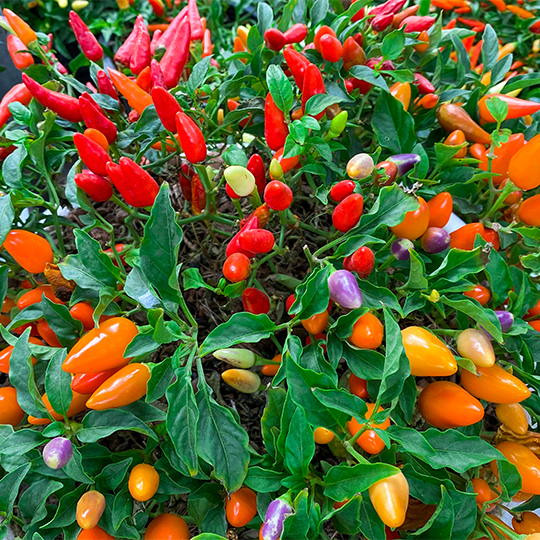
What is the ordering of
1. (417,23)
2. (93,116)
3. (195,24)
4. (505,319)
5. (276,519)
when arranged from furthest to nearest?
1. (195,24)
2. (417,23)
3. (93,116)
4. (505,319)
5. (276,519)

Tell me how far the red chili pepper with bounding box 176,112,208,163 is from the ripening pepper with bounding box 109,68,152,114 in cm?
16

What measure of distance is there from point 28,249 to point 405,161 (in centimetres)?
54

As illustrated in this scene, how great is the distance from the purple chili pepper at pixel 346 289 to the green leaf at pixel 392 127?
0.85 feet

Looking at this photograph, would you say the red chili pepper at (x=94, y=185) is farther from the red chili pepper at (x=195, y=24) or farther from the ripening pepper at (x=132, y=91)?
the red chili pepper at (x=195, y=24)

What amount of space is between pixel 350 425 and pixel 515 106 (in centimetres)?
60

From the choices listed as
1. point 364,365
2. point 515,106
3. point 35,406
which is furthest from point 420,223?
point 35,406

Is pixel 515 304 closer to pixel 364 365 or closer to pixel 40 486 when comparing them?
pixel 364 365

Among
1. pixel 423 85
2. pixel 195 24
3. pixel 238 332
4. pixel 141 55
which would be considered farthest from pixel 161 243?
pixel 195 24

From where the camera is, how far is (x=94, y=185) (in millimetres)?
615

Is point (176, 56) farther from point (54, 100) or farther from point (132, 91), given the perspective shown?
point (54, 100)

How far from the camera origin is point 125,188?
60 centimetres

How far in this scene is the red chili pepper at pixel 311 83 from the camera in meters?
0.60

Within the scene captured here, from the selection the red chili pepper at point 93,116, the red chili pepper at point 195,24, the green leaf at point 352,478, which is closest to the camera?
the green leaf at point 352,478

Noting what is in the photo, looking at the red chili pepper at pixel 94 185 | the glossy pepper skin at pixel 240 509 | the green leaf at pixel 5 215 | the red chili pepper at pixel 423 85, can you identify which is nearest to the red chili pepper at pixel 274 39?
the red chili pepper at pixel 423 85
